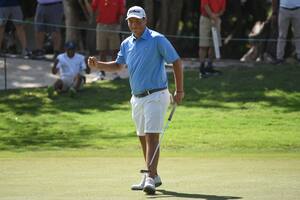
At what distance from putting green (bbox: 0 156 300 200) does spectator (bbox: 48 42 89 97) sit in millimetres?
6015

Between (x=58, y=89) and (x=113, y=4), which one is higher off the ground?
(x=113, y=4)

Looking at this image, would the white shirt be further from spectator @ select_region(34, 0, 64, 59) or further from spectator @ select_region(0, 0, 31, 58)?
spectator @ select_region(0, 0, 31, 58)

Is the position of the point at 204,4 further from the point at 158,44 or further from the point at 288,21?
the point at 158,44

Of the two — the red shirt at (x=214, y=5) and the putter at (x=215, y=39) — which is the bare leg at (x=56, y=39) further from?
the putter at (x=215, y=39)

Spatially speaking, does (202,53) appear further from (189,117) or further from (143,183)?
(143,183)

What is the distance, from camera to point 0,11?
21375 millimetres

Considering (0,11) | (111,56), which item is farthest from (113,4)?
(0,11)

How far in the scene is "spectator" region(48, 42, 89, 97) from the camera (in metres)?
19.2

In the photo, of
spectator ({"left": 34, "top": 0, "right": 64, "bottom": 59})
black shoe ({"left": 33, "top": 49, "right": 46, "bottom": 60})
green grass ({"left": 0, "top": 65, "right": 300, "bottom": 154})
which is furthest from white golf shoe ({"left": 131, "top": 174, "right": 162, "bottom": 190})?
black shoe ({"left": 33, "top": 49, "right": 46, "bottom": 60})

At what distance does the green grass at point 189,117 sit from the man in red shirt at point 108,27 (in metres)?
0.71

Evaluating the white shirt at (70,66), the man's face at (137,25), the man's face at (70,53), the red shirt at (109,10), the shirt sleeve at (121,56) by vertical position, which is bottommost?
the white shirt at (70,66)

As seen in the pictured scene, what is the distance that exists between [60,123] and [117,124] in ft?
3.43

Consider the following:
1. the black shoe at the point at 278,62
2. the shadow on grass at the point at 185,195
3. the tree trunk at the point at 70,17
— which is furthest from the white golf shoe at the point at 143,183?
the tree trunk at the point at 70,17

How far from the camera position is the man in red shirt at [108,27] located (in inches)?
800
